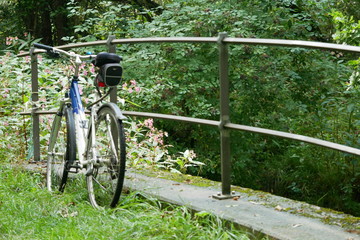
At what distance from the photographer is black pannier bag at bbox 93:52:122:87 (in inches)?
173

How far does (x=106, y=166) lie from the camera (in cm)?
439

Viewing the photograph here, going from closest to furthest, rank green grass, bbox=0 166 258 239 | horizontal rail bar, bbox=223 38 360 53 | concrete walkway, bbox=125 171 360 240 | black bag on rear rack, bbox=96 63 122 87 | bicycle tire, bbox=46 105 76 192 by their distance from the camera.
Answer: horizontal rail bar, bbox=223 38 360 53 → concrete walkway, bbox=125 171 360 240 → green grass, bbox=0 166 258 239 → black bag on rear rack, bbox=96 63 122 87 → bicycle tire, bbox=46 105 76 192

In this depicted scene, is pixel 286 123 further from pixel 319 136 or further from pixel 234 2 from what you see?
pixel 234 2

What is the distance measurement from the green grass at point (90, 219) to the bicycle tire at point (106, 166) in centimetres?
11

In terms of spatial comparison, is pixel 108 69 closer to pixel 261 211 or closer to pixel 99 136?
pixel 99 136

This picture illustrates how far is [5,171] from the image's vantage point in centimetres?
546

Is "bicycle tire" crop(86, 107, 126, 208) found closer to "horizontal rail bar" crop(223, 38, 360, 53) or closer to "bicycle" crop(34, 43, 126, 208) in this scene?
"bicycle" crop(34, 43, 126, 208)

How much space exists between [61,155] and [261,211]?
72.7 inches

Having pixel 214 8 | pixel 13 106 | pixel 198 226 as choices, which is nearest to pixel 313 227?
pixel 198 226

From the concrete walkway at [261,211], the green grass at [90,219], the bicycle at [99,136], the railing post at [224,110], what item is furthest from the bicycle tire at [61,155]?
the railing post at [224,110]

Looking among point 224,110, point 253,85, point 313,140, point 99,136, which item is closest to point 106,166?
point 99,136

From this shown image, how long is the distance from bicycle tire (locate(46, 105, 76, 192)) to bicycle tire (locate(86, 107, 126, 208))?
20cm

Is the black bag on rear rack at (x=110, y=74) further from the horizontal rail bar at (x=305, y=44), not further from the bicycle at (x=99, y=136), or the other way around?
the horizontal rail bar at (x=305, y=44)

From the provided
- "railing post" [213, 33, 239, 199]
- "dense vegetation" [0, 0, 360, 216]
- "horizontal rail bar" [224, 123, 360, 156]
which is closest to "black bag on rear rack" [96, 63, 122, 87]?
"railing post" [213, 33, 239, 199]
